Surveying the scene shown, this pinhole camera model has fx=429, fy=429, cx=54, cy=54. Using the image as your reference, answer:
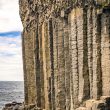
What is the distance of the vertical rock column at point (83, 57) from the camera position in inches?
1121

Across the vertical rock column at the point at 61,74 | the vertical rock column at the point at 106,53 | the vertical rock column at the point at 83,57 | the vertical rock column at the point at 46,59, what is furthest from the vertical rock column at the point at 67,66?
the vertical rock column at the point at 46,59

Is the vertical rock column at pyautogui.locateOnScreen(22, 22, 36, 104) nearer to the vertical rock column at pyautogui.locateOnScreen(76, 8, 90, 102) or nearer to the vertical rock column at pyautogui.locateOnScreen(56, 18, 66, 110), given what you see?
the vertical rock column at pyautogui.locateOnScreen(56, 18, 66, 110)

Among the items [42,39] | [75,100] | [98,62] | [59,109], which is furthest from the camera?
[42,39]

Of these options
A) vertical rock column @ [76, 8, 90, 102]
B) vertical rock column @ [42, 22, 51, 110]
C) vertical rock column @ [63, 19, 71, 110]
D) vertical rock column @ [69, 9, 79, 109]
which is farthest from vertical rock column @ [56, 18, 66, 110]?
vertical rock column @ [76, 8, 90, 102]

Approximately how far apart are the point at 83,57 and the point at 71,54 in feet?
5.58

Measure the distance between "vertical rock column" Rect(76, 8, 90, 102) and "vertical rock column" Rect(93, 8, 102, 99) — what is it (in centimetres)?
97

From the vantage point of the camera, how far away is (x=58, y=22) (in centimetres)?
3341

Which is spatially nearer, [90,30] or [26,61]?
[90,30]

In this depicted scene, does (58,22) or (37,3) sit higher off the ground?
(37,3)

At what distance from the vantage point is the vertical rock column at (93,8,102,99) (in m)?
27.4

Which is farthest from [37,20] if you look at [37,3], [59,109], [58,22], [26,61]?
[59,109]

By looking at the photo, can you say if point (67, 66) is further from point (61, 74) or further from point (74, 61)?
point (74, 61)

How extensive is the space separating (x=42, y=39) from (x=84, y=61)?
408 inches

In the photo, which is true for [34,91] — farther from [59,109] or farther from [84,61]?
[84,61]
